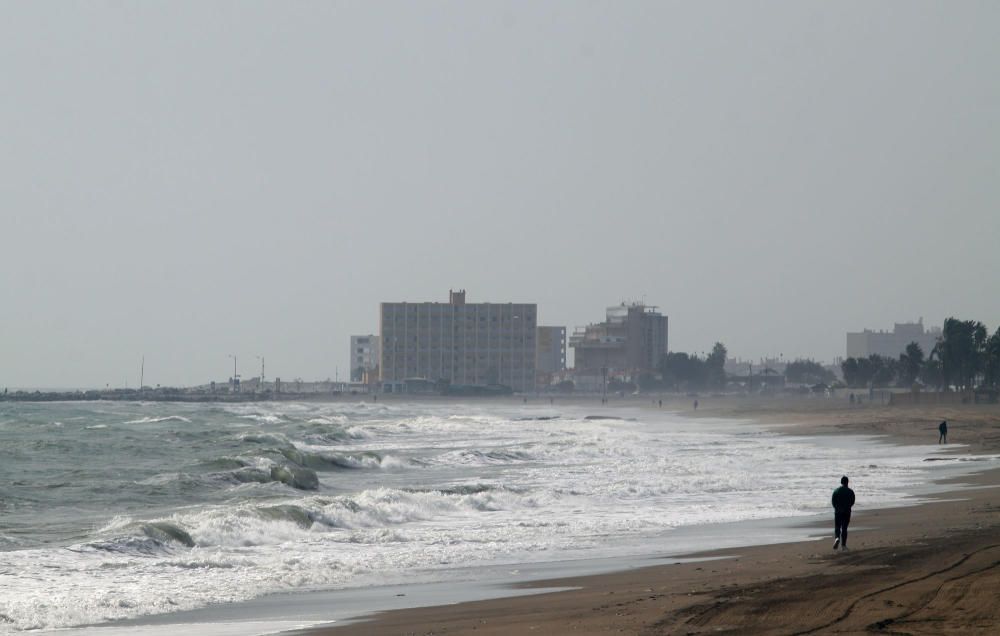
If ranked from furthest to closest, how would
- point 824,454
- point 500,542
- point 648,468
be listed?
1. point 824,454
2. point 648,468
3. point 500,542

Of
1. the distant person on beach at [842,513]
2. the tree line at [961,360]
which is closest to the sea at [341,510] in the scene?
the distant person on beach at [842,513]

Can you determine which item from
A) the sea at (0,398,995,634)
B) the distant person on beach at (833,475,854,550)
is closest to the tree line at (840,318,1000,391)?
the sea at (0,398,995,634)

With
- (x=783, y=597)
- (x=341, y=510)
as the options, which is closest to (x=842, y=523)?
(x=783, y=597)

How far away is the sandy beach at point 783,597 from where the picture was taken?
1042 cm

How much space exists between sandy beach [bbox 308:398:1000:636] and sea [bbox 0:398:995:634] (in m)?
2.44

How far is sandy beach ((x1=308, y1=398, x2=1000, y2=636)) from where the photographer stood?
1042 cm

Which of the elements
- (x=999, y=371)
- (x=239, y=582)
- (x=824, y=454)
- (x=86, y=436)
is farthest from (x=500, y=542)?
(x=999, y=371)

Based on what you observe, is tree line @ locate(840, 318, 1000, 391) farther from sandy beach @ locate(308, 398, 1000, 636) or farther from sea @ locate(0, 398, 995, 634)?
sandy beach @ locate(308, 398, 1000, 636)

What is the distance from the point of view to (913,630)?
9734 millimetres

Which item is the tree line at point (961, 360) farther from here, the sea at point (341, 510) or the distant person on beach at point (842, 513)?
the distant person on beach at point (842, 513)

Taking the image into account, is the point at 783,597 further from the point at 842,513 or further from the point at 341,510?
the point at 341,510

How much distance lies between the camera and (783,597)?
1181 cm

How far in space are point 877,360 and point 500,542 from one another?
14179 centimetres

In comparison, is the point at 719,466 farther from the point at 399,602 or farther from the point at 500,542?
the point at 399,602
